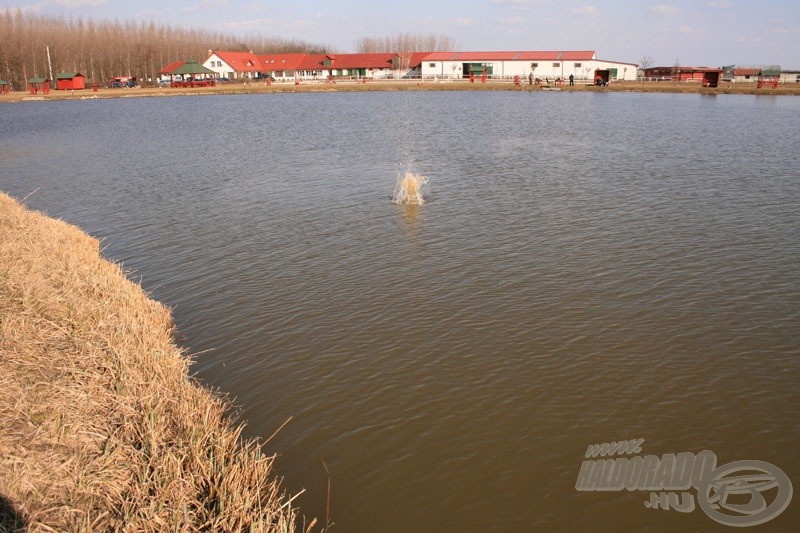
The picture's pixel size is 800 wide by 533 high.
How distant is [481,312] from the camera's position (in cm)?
1315

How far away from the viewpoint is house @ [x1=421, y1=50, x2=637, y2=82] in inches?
4289

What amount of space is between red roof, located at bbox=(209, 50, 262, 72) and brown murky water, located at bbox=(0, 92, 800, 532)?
365 ft

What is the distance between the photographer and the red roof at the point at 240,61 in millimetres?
134375

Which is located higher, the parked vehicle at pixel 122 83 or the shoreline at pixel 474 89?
the parked vehicle at pixel 122 83

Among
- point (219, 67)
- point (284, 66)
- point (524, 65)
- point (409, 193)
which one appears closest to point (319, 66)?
point (284, 66)

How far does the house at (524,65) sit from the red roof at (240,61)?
45341 millimetres

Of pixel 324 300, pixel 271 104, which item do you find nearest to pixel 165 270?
pixel 324 300

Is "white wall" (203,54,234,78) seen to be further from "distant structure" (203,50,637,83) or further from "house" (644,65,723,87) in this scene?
"house" (644,65,723,87)

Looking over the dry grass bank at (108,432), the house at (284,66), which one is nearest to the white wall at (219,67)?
the house at (284,66)

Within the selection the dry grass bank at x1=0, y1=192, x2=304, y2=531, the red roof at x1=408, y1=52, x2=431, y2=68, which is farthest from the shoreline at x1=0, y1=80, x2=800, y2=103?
the dry grass bank at x1=0, y1=192, x2=304, y2=531

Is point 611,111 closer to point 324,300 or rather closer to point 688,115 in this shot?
point 688,115

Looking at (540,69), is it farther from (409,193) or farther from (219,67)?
(409,193)

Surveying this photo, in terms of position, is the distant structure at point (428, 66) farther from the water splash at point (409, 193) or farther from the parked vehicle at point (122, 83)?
the water splash at point (409, 193)

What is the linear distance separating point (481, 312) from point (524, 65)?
110131 mm
